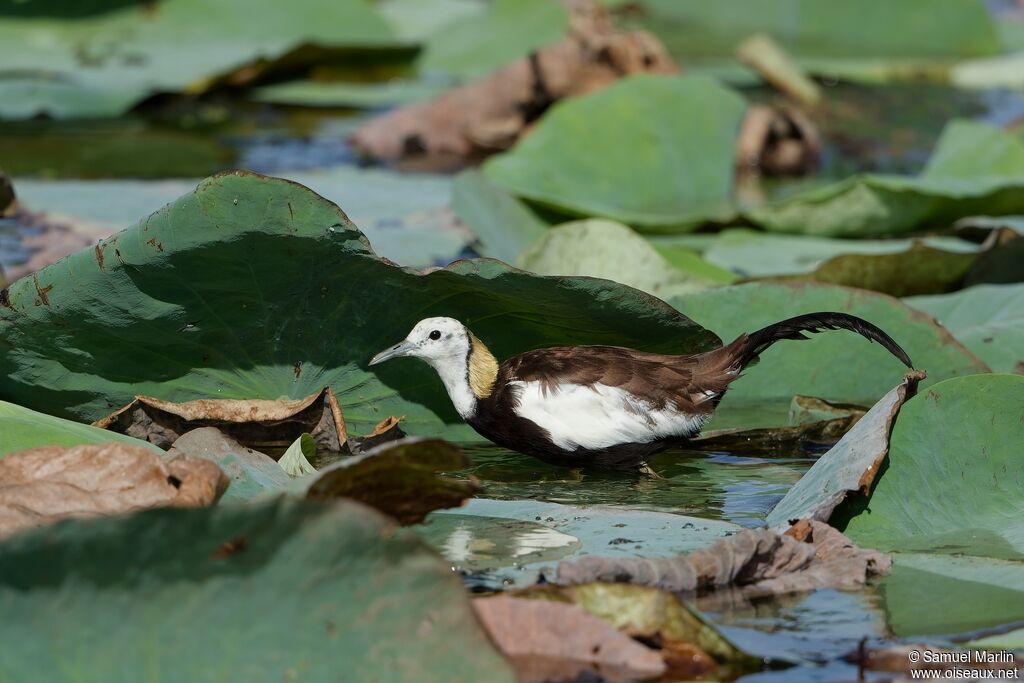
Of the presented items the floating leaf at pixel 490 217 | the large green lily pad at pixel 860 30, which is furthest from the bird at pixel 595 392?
the large green lily pad at pixel 860 30

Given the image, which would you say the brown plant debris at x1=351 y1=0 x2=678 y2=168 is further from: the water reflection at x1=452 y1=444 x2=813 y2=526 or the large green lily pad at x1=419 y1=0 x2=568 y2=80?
the water reflection at x1=452 y1=444 x2=813 y2=526

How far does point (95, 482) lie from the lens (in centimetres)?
268

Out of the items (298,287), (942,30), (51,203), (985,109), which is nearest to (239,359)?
(298,287)

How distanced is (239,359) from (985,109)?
7386 millimetres

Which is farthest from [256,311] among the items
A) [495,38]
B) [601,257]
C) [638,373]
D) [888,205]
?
[495,38]

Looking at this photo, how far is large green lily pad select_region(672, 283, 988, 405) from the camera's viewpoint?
411cm

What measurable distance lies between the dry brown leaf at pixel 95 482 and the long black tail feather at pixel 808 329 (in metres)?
1.80

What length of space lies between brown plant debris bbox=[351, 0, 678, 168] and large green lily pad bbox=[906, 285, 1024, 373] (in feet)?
10.9

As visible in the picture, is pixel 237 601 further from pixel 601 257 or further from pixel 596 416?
pixel 601 257

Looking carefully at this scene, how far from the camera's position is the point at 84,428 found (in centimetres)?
318

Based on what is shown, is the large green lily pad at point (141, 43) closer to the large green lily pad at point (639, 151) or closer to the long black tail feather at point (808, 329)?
the large green lily pad at point (639, 151)

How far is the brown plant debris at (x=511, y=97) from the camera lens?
786cm

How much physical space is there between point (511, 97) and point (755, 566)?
5.66m

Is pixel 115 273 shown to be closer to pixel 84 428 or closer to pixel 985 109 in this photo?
pixel 84 428
